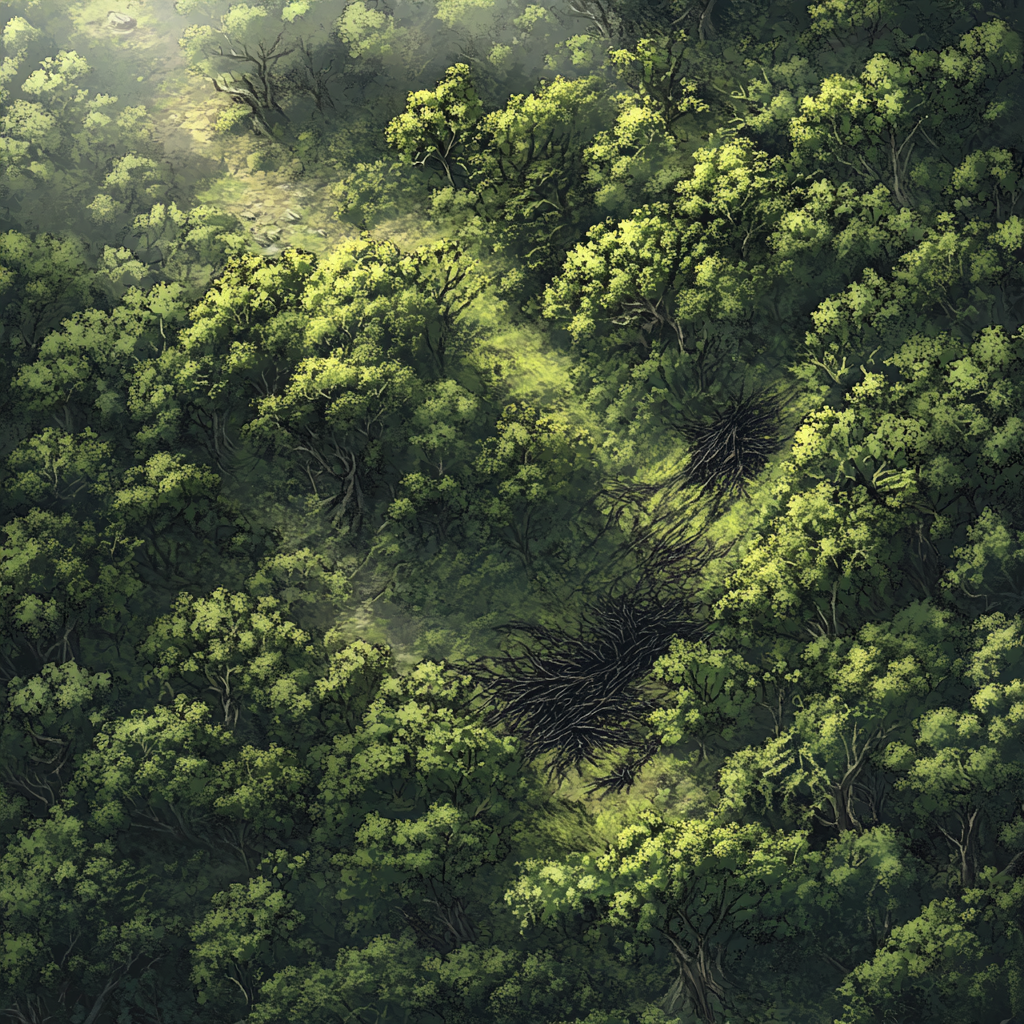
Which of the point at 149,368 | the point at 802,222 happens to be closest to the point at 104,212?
the point at 149,368

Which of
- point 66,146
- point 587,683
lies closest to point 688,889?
point 587,683

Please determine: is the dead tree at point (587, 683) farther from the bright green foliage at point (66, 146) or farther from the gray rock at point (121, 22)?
the gray rock at point (121, 22)

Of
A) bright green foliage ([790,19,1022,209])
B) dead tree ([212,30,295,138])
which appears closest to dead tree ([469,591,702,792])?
bright green foliage ([790,19,1022,209])

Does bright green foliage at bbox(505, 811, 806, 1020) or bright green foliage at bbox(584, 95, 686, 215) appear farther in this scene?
bright green foliage at bbox(584, 95, 686, 215)

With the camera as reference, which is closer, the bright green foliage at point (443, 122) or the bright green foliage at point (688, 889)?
the bright green foliage at point (688, 889)

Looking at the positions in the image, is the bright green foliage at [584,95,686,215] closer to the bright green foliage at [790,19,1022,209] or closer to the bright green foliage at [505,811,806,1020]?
the bright green foliage at [790,19,1022,209]

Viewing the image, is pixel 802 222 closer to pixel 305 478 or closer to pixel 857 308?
pixel 857 308

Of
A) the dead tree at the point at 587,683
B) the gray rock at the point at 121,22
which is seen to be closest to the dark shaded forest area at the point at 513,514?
the dead tree at the point at 587,683

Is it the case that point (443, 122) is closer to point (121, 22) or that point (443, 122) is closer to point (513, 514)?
point (121, 22)
